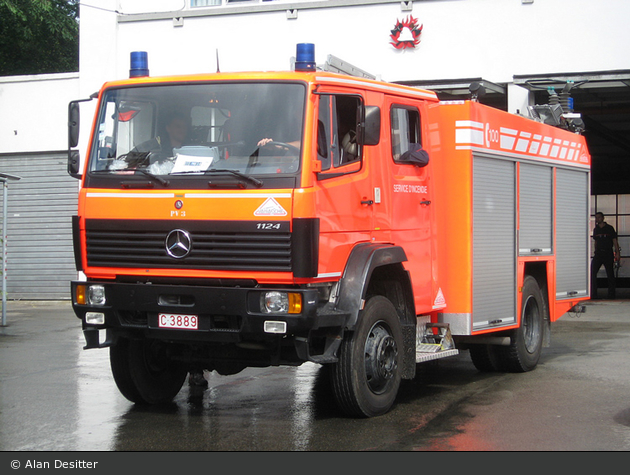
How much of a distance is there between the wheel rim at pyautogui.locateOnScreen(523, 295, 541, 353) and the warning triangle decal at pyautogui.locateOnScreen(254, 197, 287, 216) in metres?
4.69

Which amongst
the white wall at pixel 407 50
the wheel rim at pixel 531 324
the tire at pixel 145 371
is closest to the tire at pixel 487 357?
the wheel rim at pixel 531 324

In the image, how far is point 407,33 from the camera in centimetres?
1692

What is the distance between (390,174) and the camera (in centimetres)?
764

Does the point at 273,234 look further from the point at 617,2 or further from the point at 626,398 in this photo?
the point at 617,2

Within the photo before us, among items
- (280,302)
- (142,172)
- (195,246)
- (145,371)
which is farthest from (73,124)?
(280,302)

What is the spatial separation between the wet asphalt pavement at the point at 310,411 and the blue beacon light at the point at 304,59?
2.89m

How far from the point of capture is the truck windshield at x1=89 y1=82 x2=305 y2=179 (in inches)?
263

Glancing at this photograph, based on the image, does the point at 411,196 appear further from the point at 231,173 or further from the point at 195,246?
the point at 195,246

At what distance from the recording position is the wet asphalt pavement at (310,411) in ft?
20.9

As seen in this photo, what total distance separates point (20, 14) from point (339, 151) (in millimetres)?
19974

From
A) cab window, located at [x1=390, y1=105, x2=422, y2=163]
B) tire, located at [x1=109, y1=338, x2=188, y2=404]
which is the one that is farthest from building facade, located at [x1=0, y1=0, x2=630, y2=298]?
tire, located at [x1=109, y1=338, x2=188, y2=404]

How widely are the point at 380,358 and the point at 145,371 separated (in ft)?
7.05

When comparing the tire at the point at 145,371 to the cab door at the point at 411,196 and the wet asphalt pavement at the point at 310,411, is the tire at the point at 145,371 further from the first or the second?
the cab door at the point at 411,196

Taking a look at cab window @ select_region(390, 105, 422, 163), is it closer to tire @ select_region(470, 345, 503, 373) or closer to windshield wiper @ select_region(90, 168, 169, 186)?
windshield wiper @ select_region(90, 168, 169, 186)
